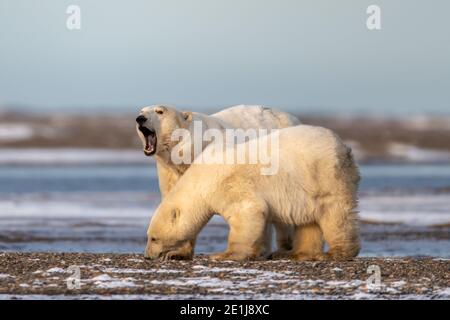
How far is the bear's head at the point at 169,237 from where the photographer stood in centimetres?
1340

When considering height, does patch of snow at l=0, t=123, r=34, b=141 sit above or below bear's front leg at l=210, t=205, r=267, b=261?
below

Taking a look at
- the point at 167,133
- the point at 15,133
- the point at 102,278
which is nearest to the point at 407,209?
the point at 167,133

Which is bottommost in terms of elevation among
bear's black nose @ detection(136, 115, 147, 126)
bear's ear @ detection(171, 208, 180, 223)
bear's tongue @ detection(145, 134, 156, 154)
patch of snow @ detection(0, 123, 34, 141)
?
patch of snow @ detection(0, 123, 34, 141)

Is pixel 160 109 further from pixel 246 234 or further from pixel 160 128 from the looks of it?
pixel 246 234

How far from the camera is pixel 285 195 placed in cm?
1309

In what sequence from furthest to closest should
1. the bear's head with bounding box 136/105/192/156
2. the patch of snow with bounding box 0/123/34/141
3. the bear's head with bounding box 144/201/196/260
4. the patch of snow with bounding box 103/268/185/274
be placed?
1. the patch of snow with bounding box 0/123/34/141
2. the bear's head with bounding box 136/105/192/156
3. the bear's head with bounding box 144/201/196/260
4. the patch of snow with bounding box 103/268/185/274

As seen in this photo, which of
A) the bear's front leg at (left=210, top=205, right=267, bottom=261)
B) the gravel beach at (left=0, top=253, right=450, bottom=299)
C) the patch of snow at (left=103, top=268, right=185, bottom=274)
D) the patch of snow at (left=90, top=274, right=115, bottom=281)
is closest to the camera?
the gravel beach at (left=0, top=253, right=450, bottom=299)

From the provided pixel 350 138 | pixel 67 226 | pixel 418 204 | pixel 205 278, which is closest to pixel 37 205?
pixel 67 226

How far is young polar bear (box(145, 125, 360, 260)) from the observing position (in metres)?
13.0

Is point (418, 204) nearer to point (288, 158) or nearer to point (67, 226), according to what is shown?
point (67, 226)

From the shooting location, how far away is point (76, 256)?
45.4 feet

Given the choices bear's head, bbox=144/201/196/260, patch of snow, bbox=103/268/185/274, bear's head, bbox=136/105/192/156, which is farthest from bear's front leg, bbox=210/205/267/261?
bear's head, bbox=136/105/192/156

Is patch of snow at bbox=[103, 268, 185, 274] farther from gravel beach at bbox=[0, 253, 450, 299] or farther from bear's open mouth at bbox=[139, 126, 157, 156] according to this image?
bear's open mouth at bbox=[139, 126, 157, 156]

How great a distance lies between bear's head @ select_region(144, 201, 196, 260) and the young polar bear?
2.4 inches
